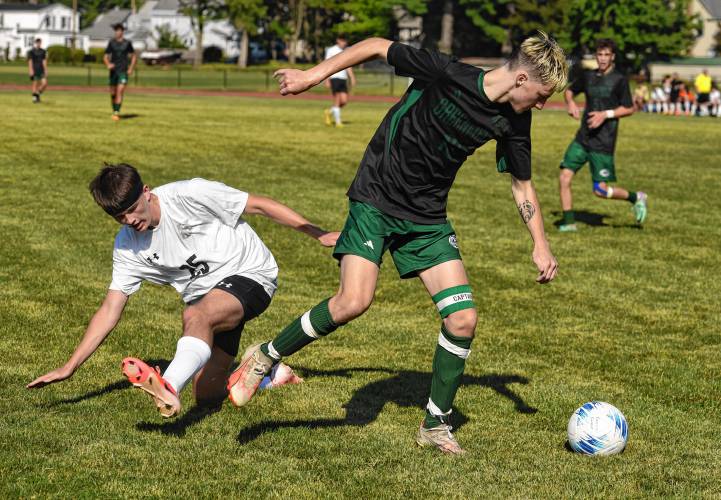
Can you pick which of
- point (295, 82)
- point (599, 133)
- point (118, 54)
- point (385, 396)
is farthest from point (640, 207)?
point (118, 54)

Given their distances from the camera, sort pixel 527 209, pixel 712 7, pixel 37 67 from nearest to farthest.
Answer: pixel 527 209
pixel 37 67
pixel 712 7

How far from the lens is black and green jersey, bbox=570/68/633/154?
48.3 ft

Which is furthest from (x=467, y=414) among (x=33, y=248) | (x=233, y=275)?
(x=33, y=248)

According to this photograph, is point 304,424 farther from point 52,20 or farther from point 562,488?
point 52,20

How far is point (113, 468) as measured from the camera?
5703 mm

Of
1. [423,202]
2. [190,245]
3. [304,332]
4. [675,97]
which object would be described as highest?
[423,202]

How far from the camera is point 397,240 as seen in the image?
6297 mm

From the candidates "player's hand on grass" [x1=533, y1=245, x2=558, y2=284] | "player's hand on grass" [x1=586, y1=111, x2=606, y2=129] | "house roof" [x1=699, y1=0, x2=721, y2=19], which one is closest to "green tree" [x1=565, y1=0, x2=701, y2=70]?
"house roof" [x1=699, y1=0, x2=721, y2=19]

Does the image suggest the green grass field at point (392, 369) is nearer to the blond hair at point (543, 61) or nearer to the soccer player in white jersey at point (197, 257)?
the soccer player in white jersey at point (197, 257)

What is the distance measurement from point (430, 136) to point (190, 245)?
1.56 metres

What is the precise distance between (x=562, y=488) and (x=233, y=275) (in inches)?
89.3

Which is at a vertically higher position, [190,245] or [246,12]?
[246,12]

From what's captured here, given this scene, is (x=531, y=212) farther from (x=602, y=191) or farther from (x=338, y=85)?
(x=338, y=85)

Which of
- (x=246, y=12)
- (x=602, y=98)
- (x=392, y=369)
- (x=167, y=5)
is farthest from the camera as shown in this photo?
(x=167, y=5)
